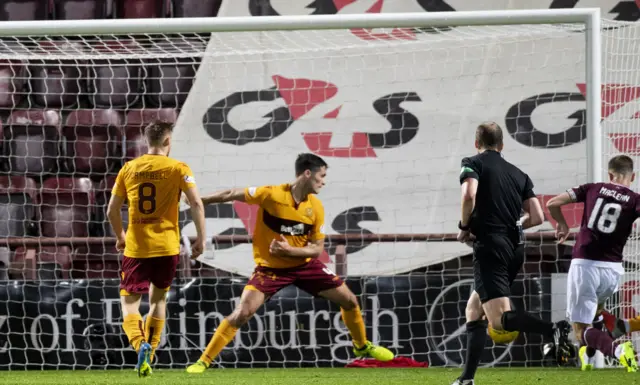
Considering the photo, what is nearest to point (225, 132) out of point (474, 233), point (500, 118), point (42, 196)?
point (42, 196)

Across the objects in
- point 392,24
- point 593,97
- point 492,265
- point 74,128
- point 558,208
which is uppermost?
point 392,24

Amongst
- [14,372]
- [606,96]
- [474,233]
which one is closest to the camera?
[474,233]

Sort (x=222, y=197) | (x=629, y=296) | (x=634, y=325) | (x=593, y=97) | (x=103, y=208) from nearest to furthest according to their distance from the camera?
(x=222, y=197) < (x=634, y=325) < (x=593, y=97) < (x=629, y=296) < (x=103, y=208)

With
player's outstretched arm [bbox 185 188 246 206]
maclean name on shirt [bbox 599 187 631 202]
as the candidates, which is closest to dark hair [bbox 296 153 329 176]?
player's outstretched arm [bbox 185 188 246 206]

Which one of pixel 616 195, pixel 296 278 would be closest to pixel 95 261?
pixel 296 278

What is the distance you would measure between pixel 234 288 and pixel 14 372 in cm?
168

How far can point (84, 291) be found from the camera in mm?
8242

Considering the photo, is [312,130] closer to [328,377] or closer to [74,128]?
[74,128]

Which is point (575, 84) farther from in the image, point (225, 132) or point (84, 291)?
point (84, 291)

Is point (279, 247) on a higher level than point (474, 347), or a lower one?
higher

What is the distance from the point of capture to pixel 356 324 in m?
7.23

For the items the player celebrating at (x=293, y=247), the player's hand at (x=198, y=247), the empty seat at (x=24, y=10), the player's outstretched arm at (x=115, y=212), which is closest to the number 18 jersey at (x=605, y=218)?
the player celebrating at (x=293, y=247)

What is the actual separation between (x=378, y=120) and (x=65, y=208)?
2.86 meters

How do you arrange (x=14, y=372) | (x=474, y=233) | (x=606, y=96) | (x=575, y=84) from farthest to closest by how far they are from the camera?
(x=575, y=84)
(x=606, y=96)
(x=14, y=372)
(x=474, y=233)
